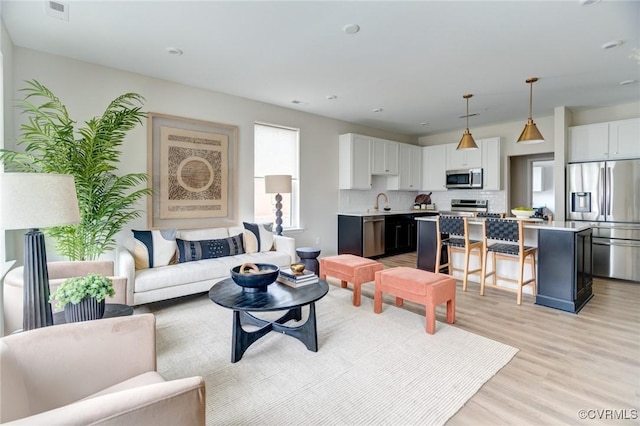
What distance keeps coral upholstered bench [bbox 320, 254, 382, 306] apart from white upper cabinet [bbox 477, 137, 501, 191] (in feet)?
13.1

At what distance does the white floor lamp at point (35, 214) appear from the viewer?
4.92ft

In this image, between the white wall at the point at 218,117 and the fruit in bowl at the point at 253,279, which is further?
the white wall at the point at 218,117

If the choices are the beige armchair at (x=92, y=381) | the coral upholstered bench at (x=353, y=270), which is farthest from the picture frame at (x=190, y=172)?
the beige armchair at (x=92, y=381)

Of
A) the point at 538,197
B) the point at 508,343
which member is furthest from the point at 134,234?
the point at 538,197

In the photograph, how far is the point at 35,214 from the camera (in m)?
1.55

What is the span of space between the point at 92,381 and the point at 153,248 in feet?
7.63

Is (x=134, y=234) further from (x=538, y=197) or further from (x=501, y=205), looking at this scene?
(x=538, y=197)

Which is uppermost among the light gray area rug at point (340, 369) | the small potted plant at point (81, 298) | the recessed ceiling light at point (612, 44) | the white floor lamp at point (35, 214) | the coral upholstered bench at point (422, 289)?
the recessed ceiling light at point (612, 44)

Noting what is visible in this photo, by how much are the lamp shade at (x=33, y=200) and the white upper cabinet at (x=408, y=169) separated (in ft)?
20.2

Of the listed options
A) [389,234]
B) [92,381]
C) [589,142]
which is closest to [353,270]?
[92,381]

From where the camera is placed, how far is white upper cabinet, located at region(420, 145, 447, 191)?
7.09 metres

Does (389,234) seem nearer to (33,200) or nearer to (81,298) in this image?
(81,298)

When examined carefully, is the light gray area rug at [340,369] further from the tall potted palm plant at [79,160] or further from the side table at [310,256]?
the side table at [310,256]

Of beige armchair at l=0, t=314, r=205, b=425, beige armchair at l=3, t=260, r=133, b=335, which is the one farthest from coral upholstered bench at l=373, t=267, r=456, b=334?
beige armchair at l=3, t=260, r=133, b=335
